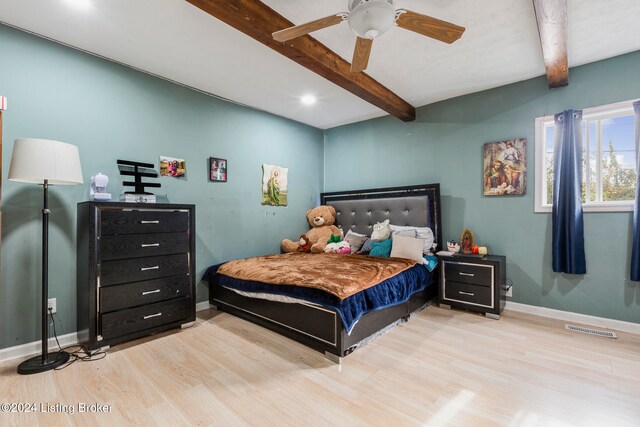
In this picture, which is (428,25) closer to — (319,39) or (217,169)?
(319,39)

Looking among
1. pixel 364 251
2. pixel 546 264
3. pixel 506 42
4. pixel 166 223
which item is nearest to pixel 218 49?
pixel 166 223

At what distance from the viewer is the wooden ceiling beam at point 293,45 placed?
1798 millimetres

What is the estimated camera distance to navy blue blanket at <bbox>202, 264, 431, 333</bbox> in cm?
215

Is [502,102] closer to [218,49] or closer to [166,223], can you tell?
[218,49]

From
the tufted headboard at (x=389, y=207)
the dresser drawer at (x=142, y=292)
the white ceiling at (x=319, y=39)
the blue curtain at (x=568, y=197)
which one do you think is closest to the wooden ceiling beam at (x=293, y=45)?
the white ceiling at (x=319, y=39)

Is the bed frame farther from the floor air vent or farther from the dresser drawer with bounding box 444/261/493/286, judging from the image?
the floor air vent

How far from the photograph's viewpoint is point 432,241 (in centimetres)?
359

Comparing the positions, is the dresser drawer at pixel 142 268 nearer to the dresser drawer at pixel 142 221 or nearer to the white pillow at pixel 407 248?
the dresser drawer at pixel 142 221

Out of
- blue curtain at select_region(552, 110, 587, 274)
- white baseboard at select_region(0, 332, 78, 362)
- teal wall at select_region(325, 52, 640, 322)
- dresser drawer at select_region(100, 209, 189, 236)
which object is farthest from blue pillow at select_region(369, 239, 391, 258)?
white baseboard at select_region(0, 332, 78, 362)

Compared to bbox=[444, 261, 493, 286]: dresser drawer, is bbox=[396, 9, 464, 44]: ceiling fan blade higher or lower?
higher

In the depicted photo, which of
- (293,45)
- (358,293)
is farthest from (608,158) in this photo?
(293,45)

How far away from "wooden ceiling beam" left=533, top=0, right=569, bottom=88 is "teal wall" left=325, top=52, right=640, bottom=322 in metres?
0.33

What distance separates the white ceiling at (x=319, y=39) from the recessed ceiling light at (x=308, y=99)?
128mm

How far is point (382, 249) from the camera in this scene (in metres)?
3.50
